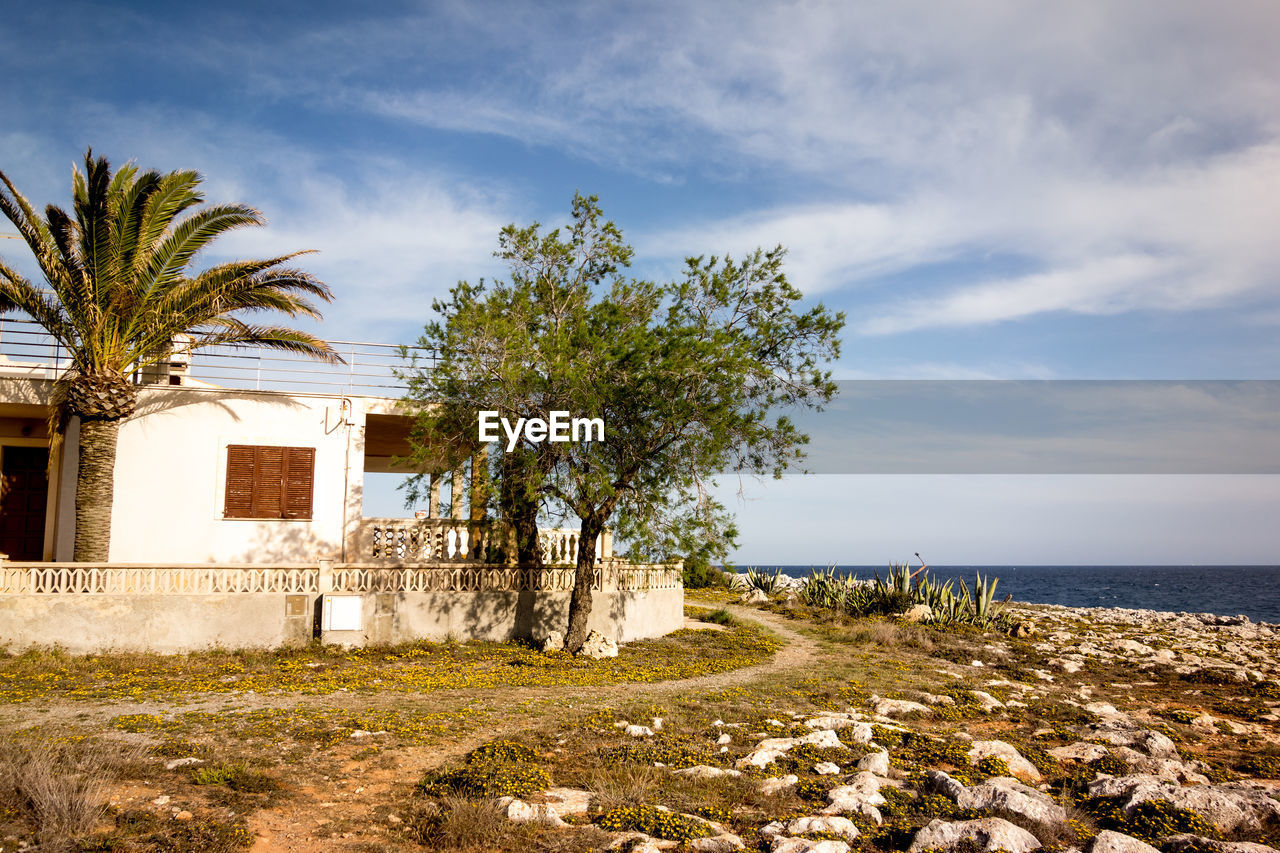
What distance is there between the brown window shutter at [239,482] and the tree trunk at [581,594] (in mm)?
7506

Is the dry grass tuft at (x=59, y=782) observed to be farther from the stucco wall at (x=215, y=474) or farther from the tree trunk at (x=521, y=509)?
Result: the stucco wall at (x=215, y=474)

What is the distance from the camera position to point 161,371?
1917 centimetres

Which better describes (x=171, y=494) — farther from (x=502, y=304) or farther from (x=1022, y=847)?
(x=1022, y=847)

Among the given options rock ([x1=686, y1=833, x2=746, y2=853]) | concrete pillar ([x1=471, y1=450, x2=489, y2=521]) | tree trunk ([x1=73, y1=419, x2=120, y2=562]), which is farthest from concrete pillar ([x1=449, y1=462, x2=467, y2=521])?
rock ([x1=686, y1=833, x2=746, y2=853])

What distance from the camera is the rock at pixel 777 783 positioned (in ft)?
26.6

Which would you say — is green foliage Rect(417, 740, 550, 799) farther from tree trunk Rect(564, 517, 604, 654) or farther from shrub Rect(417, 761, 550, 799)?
tree trunk Rect(564, 517, 604, 654)

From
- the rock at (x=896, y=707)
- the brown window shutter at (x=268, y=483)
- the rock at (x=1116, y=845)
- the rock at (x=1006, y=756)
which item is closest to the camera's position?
the rock at (x=1116, y=845)

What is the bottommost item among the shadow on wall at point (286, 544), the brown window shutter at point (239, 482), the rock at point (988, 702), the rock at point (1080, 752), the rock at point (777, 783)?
the rock at point (988, 702)

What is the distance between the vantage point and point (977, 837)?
21.6ft

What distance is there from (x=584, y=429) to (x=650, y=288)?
145 inches

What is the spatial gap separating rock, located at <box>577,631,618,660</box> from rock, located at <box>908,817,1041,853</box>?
9961 mm

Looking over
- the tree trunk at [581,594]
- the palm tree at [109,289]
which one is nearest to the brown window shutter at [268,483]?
the palm tree at [109,289]

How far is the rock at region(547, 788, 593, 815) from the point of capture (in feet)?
24.4

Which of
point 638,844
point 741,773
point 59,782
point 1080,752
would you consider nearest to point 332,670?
point 59,782
